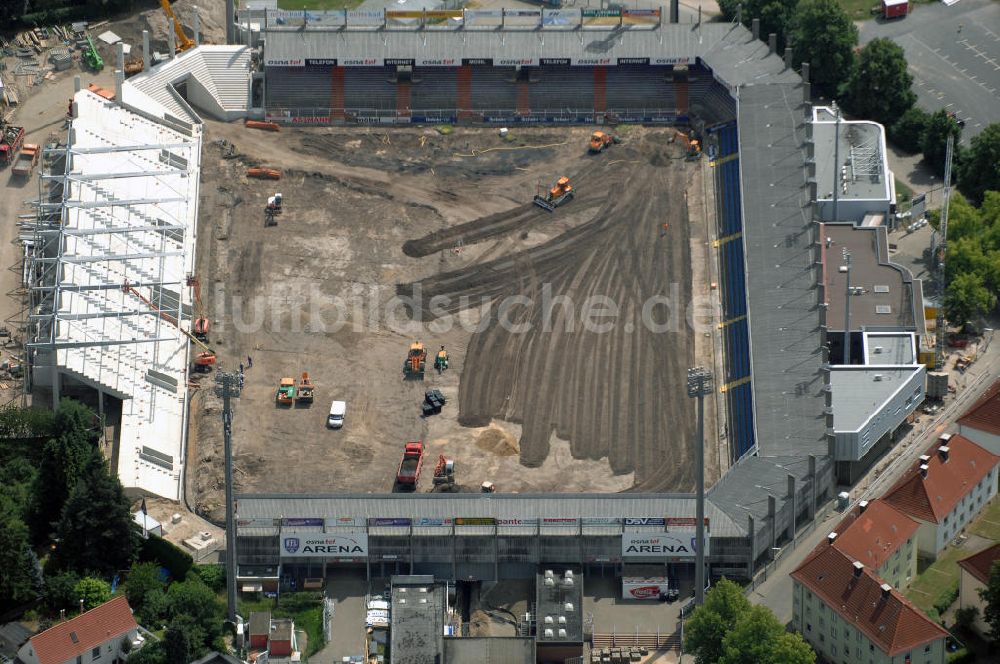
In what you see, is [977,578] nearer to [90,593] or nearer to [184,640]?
[184,640]

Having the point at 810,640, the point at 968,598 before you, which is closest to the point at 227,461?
the point at 810,640

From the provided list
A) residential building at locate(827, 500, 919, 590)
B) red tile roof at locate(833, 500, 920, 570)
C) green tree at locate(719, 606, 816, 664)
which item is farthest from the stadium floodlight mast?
red tile roof at locate(833, 500, 920, 570)

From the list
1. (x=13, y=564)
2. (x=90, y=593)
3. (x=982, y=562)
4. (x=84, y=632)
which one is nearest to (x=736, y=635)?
(x=982, y=562)

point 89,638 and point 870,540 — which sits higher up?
point 870,540

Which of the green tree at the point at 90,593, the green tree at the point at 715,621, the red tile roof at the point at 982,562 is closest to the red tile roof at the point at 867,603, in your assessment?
the green tree at the point at 715,621

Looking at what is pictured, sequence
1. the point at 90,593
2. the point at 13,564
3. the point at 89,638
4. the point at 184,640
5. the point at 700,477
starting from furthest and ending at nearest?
the point at 90,593
the point at 13,564
the point at 89,638
the point at 700,477
the point at 184,640

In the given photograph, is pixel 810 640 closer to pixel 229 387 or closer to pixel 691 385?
pixel 691 385
